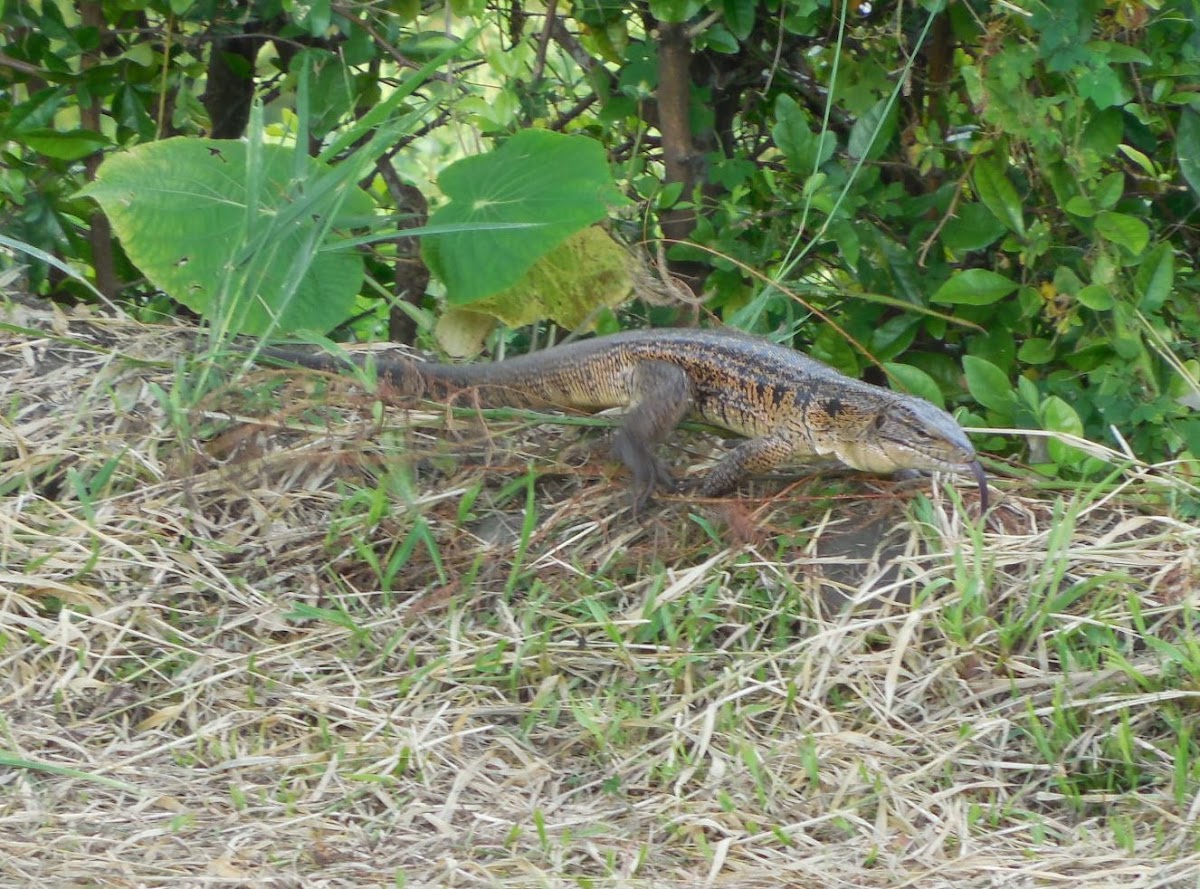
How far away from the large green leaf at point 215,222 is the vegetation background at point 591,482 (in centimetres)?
2

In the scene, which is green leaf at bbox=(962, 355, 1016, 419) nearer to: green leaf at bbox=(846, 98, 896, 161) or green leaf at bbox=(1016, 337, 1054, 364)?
green leaf at bbox=(1016, 337, 1054, 364)

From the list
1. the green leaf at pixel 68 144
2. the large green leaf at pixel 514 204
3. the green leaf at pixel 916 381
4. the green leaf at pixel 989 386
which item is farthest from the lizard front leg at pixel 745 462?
the green leaf at pixel 68 144

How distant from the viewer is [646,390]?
3.84 m

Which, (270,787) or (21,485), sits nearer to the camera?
(270,787)

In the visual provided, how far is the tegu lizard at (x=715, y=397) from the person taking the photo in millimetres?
3473

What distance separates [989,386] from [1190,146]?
85cm

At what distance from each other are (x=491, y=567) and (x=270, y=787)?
80 cm

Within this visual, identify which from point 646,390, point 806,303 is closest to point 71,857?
point 646,390

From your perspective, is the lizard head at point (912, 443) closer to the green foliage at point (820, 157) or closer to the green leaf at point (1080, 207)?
the green foliage at point (820, 157)

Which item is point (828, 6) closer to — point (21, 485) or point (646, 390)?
point (646, 390)

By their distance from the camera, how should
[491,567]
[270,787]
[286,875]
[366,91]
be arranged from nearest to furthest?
[286,875] → [270,787] → [491,567] → [366,91]

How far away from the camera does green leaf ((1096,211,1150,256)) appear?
3.71 m

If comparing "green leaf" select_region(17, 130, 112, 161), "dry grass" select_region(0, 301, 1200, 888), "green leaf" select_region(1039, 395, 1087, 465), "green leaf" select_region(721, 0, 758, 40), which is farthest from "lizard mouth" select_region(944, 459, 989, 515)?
"green leaf" select_region(17, 130, 112, 161)

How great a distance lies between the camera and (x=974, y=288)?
13.0 feet
